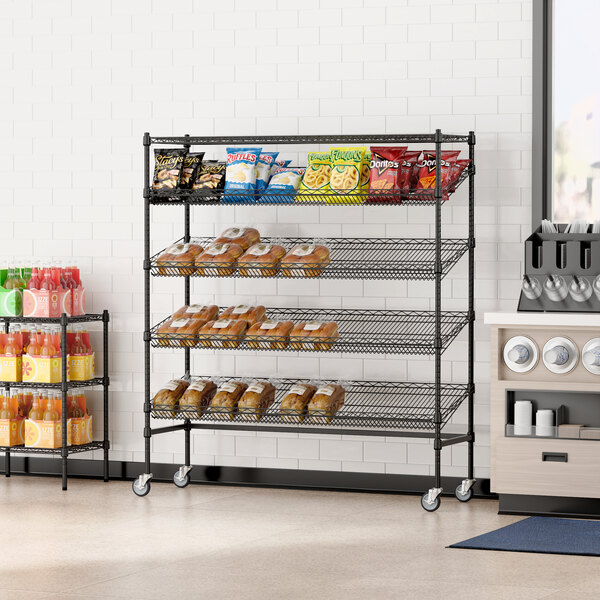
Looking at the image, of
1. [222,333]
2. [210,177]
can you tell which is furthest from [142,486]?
[210,177]

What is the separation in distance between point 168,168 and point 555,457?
2485 millimetres

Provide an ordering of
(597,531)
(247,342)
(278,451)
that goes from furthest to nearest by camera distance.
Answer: (278,451) < (247,342) < (597,531)

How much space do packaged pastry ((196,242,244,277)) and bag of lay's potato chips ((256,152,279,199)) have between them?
310 millimetres

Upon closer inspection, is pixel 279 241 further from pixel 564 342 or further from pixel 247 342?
pixel 564 342

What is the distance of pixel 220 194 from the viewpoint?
6.25 m

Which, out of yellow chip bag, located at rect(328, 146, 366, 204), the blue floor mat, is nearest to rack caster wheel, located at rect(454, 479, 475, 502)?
the blue floor mat

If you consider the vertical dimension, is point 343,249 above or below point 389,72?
below

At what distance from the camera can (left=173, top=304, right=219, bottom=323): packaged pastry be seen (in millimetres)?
6348

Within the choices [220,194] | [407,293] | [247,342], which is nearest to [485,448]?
[407,293]

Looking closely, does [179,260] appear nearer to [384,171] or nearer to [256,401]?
[256,401]

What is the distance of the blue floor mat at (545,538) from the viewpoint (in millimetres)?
5000

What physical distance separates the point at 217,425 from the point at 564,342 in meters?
1.97

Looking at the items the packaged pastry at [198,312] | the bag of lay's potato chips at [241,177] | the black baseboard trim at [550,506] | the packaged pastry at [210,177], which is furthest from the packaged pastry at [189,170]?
the black baseboard trim at [550,506]

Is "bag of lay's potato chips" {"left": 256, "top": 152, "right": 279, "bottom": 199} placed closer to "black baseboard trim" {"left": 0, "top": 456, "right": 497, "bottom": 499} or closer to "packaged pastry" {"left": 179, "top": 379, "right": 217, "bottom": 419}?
"packaged pastry" {"left": 179, "top": 379, "right": 217, "bottom": 419}
